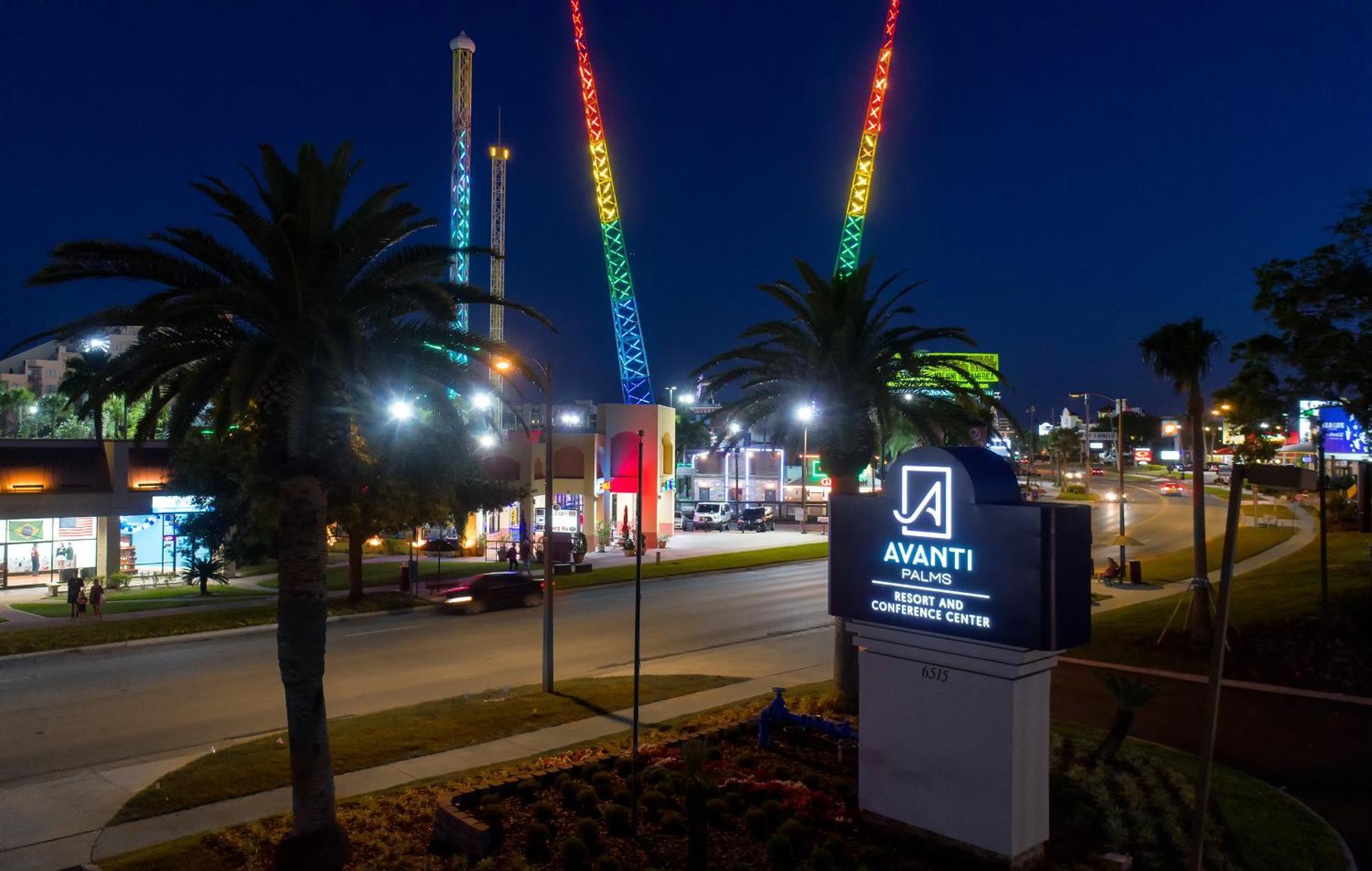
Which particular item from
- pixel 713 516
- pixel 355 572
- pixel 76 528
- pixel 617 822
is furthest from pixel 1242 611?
pixel 713 516

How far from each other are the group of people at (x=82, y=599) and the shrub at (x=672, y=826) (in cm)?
2434

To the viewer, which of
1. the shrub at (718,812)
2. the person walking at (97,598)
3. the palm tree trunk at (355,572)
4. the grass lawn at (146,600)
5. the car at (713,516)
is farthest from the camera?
the car at (713,516)

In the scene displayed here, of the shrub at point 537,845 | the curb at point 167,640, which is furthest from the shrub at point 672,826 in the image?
the curb at point 167,640

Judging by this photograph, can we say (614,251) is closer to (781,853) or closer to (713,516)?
(713,516)

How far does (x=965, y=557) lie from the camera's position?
1002 cm

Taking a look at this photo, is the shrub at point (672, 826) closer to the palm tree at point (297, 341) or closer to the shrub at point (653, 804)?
the shrub at point (653, 804)

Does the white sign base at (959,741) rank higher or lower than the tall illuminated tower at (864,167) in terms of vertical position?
lower

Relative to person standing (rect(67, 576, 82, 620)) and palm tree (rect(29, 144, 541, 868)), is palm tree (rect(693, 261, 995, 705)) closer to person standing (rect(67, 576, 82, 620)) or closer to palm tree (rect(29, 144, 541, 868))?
palm tree (rect(29, 144, 541, 868))

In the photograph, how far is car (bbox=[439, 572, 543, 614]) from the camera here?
30.9 meters

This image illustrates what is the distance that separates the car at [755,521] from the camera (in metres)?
66.1

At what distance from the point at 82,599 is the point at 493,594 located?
1251cm

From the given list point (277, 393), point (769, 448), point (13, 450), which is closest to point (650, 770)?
point (277, 393)

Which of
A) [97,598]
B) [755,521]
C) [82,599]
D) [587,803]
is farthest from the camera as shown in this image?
[755,521]

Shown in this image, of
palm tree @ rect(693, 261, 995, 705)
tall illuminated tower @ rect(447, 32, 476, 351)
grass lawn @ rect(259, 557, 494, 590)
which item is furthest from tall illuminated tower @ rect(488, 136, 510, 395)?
palm tree @ rect(693, 261, 995, 705)
